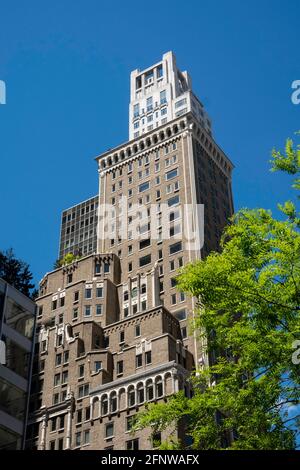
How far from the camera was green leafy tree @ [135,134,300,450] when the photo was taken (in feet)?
81.7

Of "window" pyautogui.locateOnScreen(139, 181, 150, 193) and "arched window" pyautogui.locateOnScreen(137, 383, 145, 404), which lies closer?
"arched window" pyautogui.locateOnScreen(137, 383, 145, 404)

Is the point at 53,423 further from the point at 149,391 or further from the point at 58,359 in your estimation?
the point at 149,391

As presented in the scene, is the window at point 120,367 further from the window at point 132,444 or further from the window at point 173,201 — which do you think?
the window at point 173,201

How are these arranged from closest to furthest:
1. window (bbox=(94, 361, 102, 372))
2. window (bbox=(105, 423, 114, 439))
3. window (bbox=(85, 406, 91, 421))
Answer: window (bbox=(105, 423, 114, 439)), window (bbox=(85, 406, 91, 421)), window (bbox=(94, 361, 102, 372))

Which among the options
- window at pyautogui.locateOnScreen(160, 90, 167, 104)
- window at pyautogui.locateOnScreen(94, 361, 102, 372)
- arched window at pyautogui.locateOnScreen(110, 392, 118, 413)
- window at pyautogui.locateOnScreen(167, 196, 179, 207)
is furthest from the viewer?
window at pyautogui.locateOnScreen(160, 90, 167, 104)

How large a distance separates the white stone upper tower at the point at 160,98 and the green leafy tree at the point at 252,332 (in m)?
90.2

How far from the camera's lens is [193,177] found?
102m

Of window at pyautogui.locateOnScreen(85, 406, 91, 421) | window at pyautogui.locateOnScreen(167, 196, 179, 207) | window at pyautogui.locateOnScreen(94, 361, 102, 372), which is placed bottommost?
window at pyautogui.locateOnScreen(85, 406, 91, 421)

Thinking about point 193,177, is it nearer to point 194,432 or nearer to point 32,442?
point 32,442

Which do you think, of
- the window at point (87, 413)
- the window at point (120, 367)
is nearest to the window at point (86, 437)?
the window at point (87, 413)

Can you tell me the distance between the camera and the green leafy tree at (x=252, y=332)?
24906mm

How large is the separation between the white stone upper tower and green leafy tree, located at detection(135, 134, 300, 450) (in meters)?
90.2

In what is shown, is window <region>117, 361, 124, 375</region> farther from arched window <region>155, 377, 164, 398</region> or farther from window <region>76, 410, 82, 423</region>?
arched window <region>155, 377, 164, 398</region>

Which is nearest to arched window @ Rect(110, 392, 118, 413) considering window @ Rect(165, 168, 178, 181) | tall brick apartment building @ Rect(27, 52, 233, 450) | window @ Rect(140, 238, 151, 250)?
tall brick apartment building @ Rect(27, 52, 233, 450)
